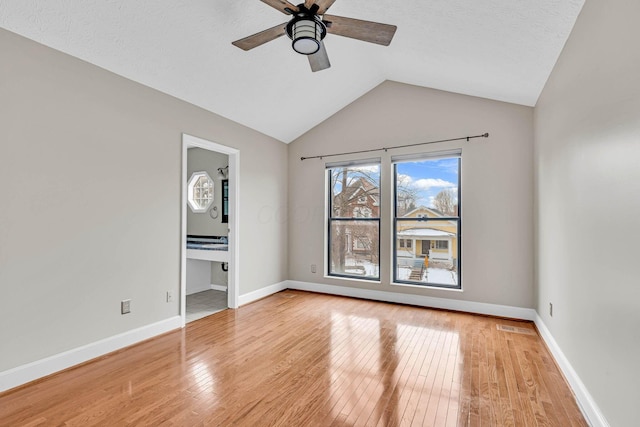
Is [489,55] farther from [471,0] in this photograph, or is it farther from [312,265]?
[312,265]

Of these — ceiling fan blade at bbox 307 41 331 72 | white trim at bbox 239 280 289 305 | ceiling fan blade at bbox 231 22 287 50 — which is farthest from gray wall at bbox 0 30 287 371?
ceiling fan blade at bbox 307 41 331 72

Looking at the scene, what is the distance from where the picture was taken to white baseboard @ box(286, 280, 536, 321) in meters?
3.74

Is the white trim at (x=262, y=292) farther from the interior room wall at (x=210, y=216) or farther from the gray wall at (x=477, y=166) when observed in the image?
the gray wall at (x=477, y=166)

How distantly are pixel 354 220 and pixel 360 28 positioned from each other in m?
3.10

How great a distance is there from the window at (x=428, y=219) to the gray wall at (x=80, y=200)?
9.70ft

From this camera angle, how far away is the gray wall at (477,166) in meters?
3.71

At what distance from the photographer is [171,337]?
10.5 ft

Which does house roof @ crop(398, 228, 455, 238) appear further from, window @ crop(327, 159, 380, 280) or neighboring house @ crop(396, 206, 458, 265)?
window @ crop(327, 159, 380, 280)

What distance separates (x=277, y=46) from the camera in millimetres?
3195

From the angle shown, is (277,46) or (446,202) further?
(446,202)

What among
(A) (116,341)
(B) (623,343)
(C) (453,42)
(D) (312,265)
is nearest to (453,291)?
(D) (312,265)

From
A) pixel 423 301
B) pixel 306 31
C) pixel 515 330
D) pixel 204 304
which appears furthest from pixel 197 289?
pixel 515 330

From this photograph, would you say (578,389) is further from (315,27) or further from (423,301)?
→ (315,27)

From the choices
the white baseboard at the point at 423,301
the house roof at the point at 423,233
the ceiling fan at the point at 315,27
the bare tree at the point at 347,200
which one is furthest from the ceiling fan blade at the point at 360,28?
the white baseboard at the point at 423,301
